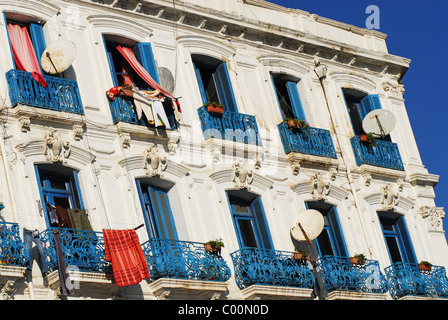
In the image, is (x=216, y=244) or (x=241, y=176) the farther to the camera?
(x=241, y=176)

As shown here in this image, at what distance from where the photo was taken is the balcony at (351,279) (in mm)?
23984

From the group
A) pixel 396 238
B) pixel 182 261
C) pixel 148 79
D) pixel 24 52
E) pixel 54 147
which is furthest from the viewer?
pixel 396 238

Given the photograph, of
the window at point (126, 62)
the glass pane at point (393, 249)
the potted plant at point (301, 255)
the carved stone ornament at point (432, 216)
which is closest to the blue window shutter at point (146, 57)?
the window at point (126, 62)

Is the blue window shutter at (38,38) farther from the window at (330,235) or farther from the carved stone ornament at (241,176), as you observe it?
the window at (330,235)

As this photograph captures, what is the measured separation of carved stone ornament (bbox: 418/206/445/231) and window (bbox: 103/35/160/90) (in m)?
8.34

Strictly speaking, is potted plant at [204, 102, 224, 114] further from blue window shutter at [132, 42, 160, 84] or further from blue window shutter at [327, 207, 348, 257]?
blue window shutter at [327, 207, 348, 257]

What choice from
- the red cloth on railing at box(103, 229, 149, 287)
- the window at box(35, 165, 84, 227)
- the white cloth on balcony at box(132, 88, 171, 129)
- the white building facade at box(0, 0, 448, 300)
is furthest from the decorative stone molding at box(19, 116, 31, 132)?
the white cloth on balcony at box(132, 88, 171, 129)

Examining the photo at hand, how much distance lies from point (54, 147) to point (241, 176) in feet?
16.1

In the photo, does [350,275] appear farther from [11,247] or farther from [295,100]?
[11,247]

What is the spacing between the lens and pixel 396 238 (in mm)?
27359

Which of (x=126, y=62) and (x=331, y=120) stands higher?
(x=126, y=62)

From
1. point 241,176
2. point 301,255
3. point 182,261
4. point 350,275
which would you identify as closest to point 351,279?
point 350,275

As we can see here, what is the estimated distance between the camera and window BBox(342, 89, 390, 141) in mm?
28750
